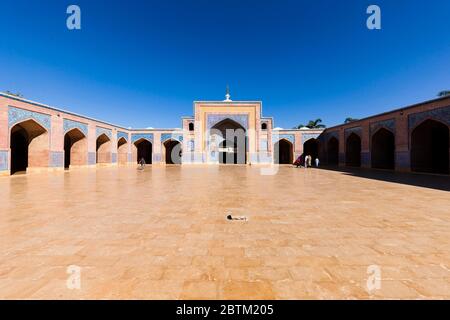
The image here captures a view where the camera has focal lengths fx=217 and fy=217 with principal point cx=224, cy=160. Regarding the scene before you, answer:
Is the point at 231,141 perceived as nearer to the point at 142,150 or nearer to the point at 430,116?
the point at 142,150

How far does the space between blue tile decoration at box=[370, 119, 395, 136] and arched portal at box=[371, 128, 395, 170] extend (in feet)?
1.78

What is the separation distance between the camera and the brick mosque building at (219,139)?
39.3ft

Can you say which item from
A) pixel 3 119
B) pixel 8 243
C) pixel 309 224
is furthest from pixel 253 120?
pixel 8 243

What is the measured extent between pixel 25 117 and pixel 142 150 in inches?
593

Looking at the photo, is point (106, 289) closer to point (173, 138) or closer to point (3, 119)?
point (3, 119)

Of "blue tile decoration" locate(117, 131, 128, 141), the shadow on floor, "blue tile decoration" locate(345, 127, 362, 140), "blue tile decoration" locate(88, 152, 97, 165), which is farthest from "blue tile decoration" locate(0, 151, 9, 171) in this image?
"blue tile decoration" locate(345, 127, 362, 140)

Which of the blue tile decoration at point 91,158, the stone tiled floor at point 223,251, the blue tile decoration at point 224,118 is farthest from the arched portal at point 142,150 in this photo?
the stone tiled floor at point 223,251

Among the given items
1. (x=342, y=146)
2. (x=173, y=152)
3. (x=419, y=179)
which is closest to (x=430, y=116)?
(x=419, y=179)

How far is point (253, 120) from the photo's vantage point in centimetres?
2248

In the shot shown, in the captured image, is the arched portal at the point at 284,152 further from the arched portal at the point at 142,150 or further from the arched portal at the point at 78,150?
the arched portal at the point at 78,150

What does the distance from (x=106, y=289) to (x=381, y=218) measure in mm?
4003

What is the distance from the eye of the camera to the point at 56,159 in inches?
539

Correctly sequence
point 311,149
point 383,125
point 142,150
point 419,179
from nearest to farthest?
1. point 419,179
2. point 383,125
3. point 311,149
4. point 142,150
